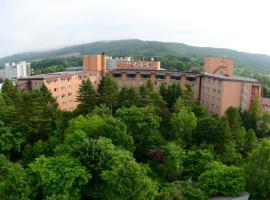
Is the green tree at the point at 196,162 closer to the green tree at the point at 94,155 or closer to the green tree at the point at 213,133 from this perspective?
the green tree at the point at 213,133

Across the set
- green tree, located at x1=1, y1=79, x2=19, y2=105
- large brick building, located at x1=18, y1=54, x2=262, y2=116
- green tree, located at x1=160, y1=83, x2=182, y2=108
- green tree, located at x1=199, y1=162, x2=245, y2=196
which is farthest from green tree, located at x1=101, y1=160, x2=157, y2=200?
large brick building, located at x1=18, y1=54, x2=262, y2=116

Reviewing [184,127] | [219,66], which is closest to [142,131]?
[184,127]

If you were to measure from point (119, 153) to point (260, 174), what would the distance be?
1002 centimetres

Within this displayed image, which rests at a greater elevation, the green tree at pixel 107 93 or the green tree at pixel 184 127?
the green tree at pixel 107 93

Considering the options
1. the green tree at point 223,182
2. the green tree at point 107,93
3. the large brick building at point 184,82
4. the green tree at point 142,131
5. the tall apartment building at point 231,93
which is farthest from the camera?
the tall apartment building at point 231,93

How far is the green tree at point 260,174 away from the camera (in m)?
21.7

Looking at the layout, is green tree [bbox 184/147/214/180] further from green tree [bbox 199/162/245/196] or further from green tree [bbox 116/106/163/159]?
green tree [bbox 116/106/163/159]

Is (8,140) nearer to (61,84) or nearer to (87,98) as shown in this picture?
(87,98)

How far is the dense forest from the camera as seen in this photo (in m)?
18.9

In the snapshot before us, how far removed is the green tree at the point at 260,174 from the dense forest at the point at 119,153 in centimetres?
7

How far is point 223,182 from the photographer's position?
20969 mm

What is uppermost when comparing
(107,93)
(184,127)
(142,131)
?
(107,93)

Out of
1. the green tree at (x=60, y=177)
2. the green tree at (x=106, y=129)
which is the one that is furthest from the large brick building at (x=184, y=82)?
the green tree at (x=60, y=177)

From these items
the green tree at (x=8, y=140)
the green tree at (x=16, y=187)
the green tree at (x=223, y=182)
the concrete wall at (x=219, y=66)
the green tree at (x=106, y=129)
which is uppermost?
the concrete wall at (x=219, y=66)
